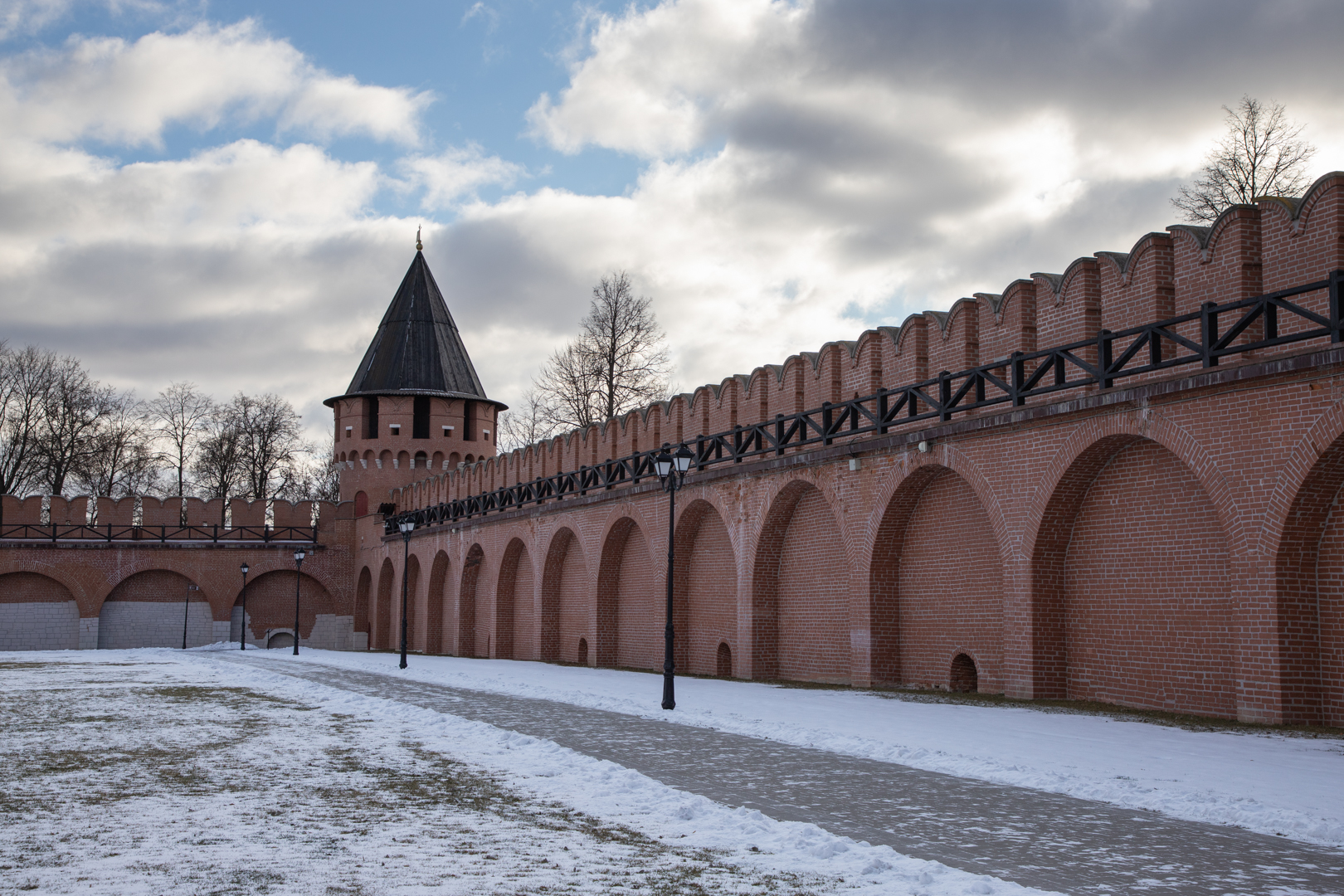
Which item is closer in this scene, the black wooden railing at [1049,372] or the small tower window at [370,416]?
the black wooden railing at [1049,372]

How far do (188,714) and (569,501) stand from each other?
47.8 ft

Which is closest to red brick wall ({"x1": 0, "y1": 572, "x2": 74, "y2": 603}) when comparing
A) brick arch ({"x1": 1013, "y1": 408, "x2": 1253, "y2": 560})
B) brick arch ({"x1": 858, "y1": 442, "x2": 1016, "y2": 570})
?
brick arch ({"x1": 858, "y1": 442, "x2": 1016, "y2": 570})

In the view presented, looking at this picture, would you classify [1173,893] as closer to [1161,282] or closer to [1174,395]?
[1174,395]

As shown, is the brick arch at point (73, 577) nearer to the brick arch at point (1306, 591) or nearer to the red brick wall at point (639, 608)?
the red brick wall at point (639, 608)

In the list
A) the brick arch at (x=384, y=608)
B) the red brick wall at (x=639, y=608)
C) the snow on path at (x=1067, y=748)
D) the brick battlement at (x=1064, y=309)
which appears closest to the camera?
the snow on path at (x=1067, y=748)

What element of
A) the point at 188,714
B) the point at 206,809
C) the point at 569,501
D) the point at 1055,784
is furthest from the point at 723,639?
the point at 206,809

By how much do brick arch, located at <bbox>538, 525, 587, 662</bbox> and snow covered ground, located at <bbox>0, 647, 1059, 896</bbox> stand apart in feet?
52.3

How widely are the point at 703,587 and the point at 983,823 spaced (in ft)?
52.8

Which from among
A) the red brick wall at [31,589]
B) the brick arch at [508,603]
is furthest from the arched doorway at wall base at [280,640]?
the brick arch at [508,603]

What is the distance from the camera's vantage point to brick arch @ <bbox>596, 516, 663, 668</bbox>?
25.3 meters

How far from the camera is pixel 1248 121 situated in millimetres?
26938

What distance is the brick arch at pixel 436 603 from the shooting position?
123 ft

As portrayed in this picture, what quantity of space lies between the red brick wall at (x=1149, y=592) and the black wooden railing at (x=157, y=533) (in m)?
37.1

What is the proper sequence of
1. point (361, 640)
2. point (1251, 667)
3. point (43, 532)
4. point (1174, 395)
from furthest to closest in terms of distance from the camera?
point (361, 640), point (43, 532), point (1174, 395), point (1251, 667)
